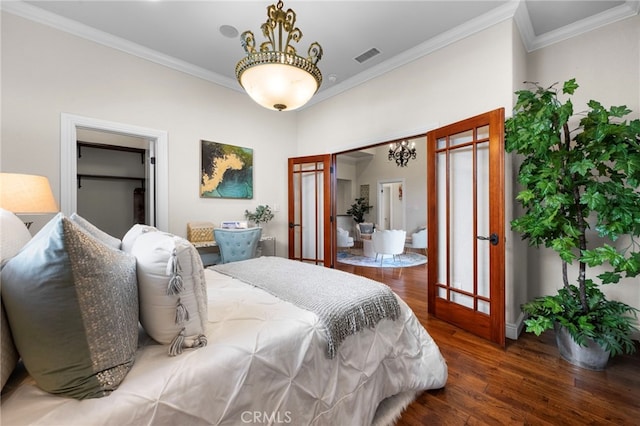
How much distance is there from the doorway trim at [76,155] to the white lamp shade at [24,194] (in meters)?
0.97

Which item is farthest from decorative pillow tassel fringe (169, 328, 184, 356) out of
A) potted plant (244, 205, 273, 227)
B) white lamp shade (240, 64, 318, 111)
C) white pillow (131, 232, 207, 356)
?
potted plant (244, 205, 273, 227)

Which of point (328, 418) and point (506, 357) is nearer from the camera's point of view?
point (328, 418)

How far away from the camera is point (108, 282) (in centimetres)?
78

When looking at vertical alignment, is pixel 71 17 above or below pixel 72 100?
above

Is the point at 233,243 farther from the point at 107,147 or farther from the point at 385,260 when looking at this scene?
the point at 385,260

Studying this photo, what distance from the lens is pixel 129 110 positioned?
2963 millimetres

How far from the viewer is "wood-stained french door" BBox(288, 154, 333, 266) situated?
409 cm

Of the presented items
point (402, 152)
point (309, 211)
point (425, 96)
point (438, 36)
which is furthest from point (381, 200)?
point (438, 36)

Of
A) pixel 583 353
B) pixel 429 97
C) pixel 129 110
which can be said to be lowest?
pixel 583 353

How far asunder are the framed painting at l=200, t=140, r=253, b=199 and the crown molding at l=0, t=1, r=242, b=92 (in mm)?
927

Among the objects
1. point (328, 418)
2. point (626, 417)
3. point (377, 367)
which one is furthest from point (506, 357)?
point (328, 418)

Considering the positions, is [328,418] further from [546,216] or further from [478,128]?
[478,128]

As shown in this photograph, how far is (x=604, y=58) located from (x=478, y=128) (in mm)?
1324

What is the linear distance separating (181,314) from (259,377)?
1.23ft
